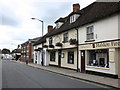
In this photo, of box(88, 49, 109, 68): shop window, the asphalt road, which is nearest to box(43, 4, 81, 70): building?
box(88, 49, 109, 68): shop window

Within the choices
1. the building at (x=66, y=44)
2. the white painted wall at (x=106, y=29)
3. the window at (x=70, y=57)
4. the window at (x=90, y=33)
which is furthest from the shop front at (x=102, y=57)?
the window at (x=70, y=57)

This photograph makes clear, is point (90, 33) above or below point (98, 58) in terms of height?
above

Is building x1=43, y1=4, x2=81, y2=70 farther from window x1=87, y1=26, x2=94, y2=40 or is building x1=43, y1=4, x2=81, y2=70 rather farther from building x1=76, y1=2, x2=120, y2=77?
window x1=87, y1=26, x2=94, y2=40

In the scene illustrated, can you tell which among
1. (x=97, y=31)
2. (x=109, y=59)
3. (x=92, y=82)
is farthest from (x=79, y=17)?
(x=92, y=82)

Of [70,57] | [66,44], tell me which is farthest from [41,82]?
[66,44]

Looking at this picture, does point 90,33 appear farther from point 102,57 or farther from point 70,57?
point 70,57

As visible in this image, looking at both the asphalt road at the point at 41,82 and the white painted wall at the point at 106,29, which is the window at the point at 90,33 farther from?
the asphalt road at the point at 41,82

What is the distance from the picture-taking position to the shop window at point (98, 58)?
56.9ft

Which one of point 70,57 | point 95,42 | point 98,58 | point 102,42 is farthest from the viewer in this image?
point 70,57

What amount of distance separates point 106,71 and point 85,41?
4.74m

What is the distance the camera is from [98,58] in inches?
740

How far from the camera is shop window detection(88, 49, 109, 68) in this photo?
17330 mm

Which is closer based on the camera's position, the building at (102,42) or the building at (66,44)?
the building at (102,42)

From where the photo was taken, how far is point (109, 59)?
16.0m
